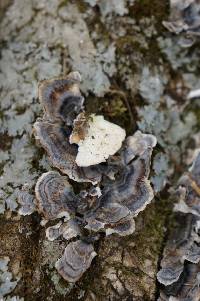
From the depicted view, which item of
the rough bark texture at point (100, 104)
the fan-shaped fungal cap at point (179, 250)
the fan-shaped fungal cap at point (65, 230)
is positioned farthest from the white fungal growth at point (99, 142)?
the fan-shaped fungal cap at point (179, 250)

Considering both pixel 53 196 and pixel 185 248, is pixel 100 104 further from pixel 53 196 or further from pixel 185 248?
pixel 185 248

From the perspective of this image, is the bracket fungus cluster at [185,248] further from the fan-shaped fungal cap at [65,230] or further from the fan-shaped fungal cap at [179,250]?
the fan-shaped fungal cap at [65,230]

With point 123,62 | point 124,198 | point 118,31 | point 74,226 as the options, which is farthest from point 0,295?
point 118,31

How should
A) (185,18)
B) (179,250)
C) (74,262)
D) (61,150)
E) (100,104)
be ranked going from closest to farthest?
(74,262)
(61,150)
(179,250)
(100,104)
(185,18)

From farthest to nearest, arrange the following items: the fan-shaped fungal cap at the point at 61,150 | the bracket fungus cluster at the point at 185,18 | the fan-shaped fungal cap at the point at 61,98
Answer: the bracket fungus cluster at the point at 185,18, the fan-shaped fungal cap at the point at 61,98, the fan-shaped fungal cap at the point at 61,150

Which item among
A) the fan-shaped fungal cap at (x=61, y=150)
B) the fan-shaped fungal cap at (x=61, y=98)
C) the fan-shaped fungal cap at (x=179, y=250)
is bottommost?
the fan-shaped fungal cap at (x=179, y=250)

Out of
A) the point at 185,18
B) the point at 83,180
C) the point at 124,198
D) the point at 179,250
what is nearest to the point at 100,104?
the point at 83,180

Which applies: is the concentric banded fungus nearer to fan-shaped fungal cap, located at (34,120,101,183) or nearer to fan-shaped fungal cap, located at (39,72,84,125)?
fan-shaped fungal cap, located at (34,120,101,183)

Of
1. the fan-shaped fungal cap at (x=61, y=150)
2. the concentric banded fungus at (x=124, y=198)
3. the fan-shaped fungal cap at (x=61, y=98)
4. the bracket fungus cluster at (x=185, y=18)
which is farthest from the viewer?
the bracket fungus cluster at (x=185, y=18)
